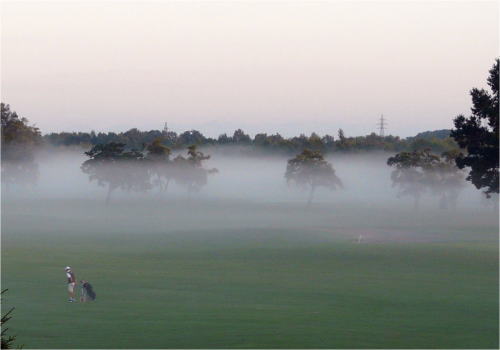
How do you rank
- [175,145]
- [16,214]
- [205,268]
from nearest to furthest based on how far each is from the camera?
[205,268] < [16,214] < [175,145]

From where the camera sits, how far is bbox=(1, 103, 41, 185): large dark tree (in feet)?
408

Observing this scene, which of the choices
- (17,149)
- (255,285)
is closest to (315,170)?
(17,149)

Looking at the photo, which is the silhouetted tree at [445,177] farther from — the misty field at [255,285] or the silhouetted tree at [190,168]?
the misty field at [255,285]

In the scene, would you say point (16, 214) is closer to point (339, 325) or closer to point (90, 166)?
point (90, 166)

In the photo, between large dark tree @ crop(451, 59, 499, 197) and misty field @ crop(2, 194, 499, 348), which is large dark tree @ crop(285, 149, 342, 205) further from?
large dark tree @ crop(451, 59, 499, 197)

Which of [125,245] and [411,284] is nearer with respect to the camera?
[411,284]

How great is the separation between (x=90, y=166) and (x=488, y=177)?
238ft

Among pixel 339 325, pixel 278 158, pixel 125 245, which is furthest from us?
pixel 278 158

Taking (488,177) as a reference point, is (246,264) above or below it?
below

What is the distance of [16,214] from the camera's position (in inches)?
4294

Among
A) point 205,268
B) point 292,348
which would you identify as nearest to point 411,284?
point 205,268

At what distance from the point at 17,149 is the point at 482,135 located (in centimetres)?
7562

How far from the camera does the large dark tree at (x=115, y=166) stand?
12462 centimetres

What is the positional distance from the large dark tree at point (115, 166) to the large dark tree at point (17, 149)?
6362mm
